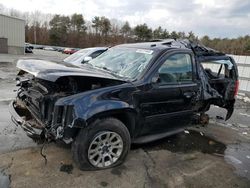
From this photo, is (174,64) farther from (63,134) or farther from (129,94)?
(63,134)

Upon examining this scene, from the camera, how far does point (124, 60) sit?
4.31m

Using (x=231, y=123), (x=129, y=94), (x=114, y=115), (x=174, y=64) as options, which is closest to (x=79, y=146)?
(x=114, y=115)

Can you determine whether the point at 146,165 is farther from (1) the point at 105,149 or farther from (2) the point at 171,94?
(2) the point at 171,94

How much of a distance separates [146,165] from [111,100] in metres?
1.24

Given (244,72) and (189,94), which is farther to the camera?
(244,72)

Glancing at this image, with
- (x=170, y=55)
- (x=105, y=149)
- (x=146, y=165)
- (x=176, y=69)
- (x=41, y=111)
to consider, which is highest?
(x=170, y=55)

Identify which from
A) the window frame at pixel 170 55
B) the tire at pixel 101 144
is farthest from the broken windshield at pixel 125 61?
the tire at pixel 101 144

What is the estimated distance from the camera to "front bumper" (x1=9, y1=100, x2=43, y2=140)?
3338 millimetres

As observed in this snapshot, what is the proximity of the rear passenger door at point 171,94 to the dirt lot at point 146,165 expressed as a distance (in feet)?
1.71

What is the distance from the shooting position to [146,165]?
380 centimetres

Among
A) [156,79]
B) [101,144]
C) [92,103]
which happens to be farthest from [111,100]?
[156,79]

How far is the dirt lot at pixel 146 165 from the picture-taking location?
326 centimetres

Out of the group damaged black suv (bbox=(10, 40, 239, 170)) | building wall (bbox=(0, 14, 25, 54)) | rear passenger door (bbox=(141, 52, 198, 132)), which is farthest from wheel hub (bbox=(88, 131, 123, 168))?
building wall (bbox=(0, 14, 25, 54))

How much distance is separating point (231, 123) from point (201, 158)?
2873 millimetres
